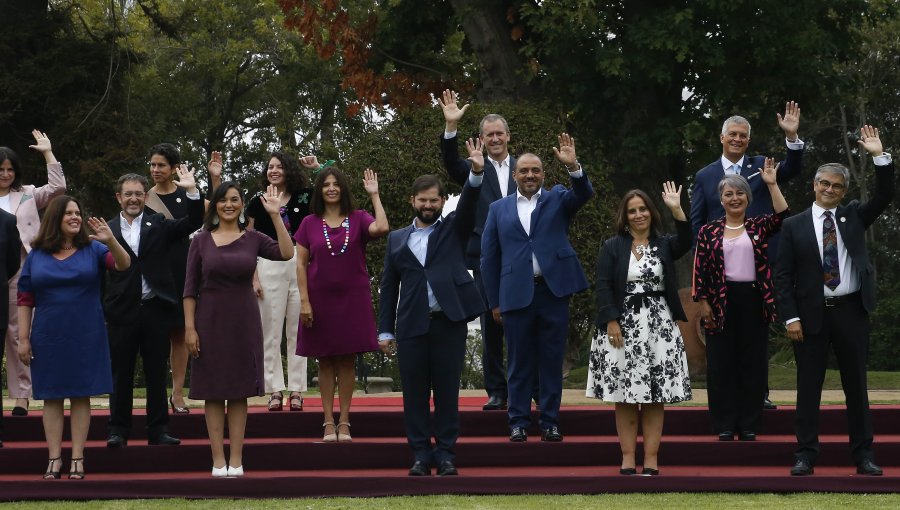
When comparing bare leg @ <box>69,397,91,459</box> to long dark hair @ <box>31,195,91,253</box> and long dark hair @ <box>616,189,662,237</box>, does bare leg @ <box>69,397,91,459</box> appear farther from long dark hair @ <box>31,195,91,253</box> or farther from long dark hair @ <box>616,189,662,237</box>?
long dark hair @ <box>616,189,662,237</box>

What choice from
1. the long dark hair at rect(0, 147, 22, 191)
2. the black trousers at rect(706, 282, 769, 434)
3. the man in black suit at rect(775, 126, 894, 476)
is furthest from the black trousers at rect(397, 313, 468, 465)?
the long dark hair at rect(0, 147, 22, 191)

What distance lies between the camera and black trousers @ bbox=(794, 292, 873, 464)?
850cm

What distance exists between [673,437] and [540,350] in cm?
124

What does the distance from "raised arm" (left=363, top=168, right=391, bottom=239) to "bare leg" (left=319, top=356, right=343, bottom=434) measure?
895 mm

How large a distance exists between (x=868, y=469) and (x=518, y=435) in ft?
7.12

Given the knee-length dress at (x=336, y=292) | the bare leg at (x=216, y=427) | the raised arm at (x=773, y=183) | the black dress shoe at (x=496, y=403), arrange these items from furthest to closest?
the black dress shoe at (x=496, y=403) → the knee-length dress at (x=336, y=292) → the raised arm at (x=773, y=183) → the bare leg at (x=216, y=427)

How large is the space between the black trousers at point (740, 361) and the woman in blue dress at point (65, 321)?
3882 millimetres

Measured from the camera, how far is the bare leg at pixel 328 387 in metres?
9.15

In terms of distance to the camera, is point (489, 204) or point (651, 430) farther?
point (489, 204)

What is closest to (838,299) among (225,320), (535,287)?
(535,287)

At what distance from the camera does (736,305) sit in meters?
9.13

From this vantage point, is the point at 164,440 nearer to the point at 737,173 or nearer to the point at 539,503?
the point at 539,503

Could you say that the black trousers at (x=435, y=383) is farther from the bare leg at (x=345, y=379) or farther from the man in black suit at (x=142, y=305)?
the man in black suit at (x=142, y=305)

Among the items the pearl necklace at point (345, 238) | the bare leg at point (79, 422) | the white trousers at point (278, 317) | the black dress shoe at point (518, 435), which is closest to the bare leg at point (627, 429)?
the black dress shoe at point (518, 435)
